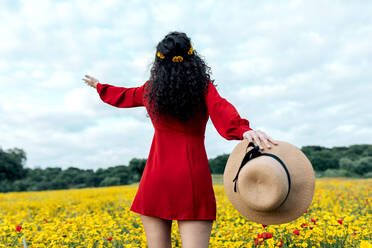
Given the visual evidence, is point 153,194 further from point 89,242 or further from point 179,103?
point 89,242

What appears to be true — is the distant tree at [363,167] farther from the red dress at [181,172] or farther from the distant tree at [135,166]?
the red dress at [181,172]

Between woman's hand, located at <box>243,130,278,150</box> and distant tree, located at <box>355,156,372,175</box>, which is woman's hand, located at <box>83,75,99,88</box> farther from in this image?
distant tree, located at <box>355,156,372,175</box>

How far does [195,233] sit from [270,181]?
58 cm

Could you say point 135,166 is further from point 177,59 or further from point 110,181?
point 177,59

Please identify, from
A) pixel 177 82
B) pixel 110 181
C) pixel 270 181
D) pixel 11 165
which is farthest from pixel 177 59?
pixel 11 165

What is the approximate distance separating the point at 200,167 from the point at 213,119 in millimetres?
331

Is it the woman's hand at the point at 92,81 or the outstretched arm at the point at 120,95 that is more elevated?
the woman's hand at the point at 92,81

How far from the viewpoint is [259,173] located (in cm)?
178

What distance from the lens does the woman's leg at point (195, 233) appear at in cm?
193

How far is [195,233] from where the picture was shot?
1951 millimetres

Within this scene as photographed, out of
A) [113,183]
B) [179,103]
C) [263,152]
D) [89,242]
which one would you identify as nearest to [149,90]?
[179,103]

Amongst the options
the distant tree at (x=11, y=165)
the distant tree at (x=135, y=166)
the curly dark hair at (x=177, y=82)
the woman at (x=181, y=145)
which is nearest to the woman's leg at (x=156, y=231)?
the woman at (x=181, y=145)

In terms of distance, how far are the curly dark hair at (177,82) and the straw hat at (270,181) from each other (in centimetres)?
41

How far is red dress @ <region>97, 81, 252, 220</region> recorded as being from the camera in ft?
6.47
